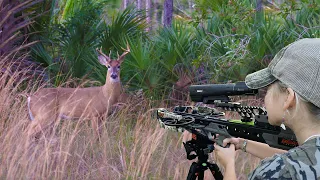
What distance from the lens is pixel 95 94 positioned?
7.43 meters

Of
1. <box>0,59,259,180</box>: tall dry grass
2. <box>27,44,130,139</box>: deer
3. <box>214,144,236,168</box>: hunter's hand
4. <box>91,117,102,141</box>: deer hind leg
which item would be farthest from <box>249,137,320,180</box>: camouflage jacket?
<box>27,44,130,139</box>: deer

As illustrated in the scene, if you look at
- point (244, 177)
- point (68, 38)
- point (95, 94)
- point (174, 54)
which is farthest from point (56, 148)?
point (68, 38)

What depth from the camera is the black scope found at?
2404mm

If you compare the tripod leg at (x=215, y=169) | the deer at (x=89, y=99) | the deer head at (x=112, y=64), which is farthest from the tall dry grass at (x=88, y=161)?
the deer head at (x=112, y=64)

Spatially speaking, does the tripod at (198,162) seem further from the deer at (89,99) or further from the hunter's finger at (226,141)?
the deer at (89,99)

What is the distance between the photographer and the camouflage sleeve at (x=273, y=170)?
1.34 m

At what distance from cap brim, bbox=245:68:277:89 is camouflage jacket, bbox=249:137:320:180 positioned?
0.23 meters

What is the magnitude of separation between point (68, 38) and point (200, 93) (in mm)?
6211

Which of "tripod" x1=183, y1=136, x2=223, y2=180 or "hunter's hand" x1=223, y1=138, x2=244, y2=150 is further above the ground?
"hunter's hand" x1=223, y1=138, x2=244, y2=150

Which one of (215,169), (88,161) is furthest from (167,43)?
(215,169)

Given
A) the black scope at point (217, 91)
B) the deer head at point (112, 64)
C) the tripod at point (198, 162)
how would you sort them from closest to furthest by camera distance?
the black scope at point (217, 91) → the tripod at point (198, 162) → the deer head at point (112, 64)

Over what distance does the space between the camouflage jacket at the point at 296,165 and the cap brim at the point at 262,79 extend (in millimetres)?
226

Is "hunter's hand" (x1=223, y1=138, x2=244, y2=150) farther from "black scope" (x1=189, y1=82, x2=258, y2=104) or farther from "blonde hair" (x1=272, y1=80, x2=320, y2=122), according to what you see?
"blonde hair" (x1=272, y1=80, x2=320, y2=122)

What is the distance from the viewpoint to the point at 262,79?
1.56 metres
